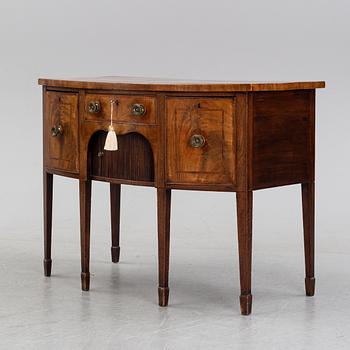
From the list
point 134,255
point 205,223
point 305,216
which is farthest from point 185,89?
point 205,223

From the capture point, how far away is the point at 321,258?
6.93 meters

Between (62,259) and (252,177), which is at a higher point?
(252,177)

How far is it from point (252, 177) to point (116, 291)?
980 mm

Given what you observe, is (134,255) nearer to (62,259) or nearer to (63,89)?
(62,259)

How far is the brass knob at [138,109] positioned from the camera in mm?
5840

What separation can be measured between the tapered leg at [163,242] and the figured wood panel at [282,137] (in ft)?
1.39

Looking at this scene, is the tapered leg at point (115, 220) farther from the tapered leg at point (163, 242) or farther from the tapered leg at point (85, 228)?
the tapered leg at point (163, 242)

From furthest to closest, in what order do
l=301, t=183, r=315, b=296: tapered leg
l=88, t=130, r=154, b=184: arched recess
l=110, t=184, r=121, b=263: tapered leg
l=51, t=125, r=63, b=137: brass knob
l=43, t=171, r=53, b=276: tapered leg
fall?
1. l=110, t=184, r=121, b=263: tapered leg
2. l=43, t=171, r=53, b=276: tapered leg
3. l=51, t=125, r=63, b=137: brass knob
4. l=301, t=183, r=315, b=296: tapered leg
5. l=88, t=130, r=154, b=184: arched recess

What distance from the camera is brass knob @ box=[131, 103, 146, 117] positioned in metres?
5.84

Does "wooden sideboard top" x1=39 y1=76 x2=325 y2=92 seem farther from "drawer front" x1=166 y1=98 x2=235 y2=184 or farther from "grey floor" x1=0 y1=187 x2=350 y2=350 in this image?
"grey floor" x1=0 y1=187 x2=350 y2=350

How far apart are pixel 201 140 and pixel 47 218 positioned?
118 centimetres

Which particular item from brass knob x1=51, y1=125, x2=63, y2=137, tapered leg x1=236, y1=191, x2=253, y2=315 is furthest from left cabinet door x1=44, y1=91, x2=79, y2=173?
tapered leg x1=236, y1=191, x2=253, y2=315

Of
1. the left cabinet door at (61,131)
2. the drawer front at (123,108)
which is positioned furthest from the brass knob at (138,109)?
the left cabinet door at (61,131)

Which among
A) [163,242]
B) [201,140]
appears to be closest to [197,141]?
[201,140]
